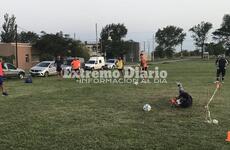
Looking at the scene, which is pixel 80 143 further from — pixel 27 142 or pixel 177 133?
pixel 177 133

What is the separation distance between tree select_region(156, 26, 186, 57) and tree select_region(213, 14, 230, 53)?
1129 centimetres

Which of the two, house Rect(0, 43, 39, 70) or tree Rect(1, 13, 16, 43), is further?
tree Rect(1, 13, 16, 43)

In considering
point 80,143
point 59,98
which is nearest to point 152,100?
point 59,98

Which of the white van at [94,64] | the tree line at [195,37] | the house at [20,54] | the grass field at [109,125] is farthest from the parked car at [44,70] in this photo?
the tree line at [195,37]

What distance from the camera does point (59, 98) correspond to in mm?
15961

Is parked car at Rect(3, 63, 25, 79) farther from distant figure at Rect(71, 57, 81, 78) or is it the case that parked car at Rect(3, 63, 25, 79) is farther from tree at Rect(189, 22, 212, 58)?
tree at Rect(189, 22, 212, 58)

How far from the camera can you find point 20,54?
182ft

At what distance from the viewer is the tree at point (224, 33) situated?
383 ft

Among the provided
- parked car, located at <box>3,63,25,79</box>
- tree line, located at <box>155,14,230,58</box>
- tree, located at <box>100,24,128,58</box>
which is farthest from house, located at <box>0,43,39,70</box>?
tree line, located at <box>155,14,230,58</box>

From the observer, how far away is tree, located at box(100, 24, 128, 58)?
95481 millimetres

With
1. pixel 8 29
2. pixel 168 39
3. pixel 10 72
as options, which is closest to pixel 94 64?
pixel 10 72

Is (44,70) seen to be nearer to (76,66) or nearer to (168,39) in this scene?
(76,66)

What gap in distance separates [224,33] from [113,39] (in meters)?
36.6

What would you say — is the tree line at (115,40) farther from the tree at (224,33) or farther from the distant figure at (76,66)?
the distant figure at (76,66)
